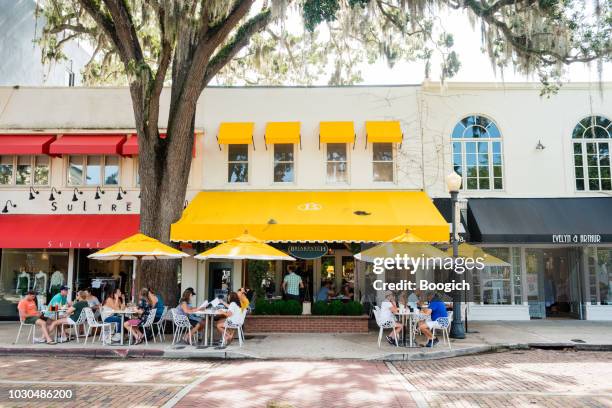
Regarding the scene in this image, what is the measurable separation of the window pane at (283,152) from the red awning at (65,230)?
4.99 meters

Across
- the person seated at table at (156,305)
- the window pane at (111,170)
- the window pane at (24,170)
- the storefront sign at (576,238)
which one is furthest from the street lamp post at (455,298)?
the window pane at (24,170)

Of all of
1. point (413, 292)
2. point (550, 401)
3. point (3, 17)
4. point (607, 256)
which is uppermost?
point (3, 17)

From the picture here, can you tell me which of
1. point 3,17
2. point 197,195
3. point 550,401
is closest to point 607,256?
point 550,401

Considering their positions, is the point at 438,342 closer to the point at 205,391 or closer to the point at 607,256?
the point at 205,391

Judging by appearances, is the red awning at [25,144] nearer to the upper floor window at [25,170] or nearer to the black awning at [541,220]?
the upper floor window at [25,170]

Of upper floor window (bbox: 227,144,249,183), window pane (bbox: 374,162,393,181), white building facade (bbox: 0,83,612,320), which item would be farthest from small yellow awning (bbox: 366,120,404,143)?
upper floor window (bbox: 227,144,249,183)

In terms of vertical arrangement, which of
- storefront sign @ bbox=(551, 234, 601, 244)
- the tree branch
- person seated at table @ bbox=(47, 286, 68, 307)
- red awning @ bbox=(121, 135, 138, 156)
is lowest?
person seated at table @ bbox=(47, 286, 68, 307)

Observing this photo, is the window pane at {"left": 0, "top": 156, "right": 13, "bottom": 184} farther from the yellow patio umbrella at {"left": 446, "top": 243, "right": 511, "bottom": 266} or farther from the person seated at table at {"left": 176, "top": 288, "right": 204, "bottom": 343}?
the yellow patio umbrella at {"left": 446, "top": 243, "right": 511, "bottom": 266}

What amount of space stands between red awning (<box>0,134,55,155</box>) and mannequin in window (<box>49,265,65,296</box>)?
4.01 meters

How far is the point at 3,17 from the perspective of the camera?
63.6ft

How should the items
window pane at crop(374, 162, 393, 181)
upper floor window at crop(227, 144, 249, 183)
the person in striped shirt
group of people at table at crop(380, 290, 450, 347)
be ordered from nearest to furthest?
1. group of people at table at crop(380, 290, 450, 347)
2. the person in striped shirt
3. window pane at crop(374, 162, 393, 181)
4. upper floor window at crop(227, 144, 249, 183)

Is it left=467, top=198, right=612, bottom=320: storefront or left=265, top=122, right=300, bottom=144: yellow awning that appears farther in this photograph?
Result: left=265, top=122, right=300, bottom=144: yellow awning

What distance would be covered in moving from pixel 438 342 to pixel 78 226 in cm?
1134

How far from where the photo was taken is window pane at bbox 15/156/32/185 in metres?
17.6
